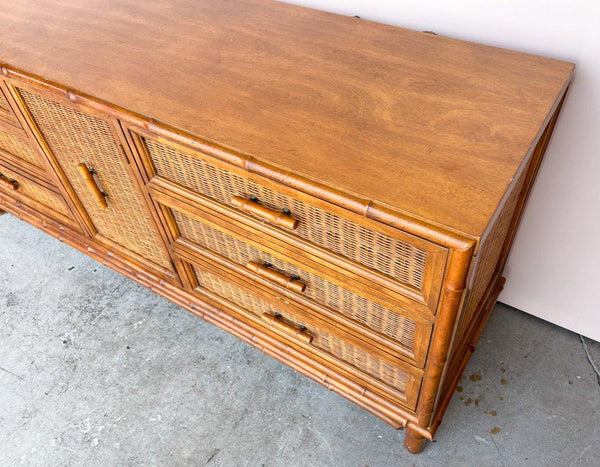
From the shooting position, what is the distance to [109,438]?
118 centimetres

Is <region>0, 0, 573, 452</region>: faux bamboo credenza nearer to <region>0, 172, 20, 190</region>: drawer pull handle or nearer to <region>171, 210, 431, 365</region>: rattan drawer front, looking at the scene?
<region>171, 210, 431, 365</region>: rattan drawer front

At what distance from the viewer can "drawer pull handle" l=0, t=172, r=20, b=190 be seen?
4.67 feet

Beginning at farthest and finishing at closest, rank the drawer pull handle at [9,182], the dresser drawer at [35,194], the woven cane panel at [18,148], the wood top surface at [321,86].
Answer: the drawer pull handle at [9,182], the dresser drawer at [35,194], the woven cane panel at [18,148], the wood top surface at [321,86]

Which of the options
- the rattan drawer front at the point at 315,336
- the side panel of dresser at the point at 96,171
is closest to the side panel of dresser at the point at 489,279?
the rattan drawer front at the point at 315,336

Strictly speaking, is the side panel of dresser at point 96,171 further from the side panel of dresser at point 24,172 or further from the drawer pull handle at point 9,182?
the drawer pull handle at point 9,182

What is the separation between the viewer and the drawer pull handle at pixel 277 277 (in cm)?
92

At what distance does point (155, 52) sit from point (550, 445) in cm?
117

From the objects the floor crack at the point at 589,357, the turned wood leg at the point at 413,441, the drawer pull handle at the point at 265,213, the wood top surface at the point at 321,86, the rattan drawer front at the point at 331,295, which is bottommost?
the floor crack at the point at 589,357

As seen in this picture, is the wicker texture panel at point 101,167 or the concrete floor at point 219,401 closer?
the wicker texture panel at point 101,167

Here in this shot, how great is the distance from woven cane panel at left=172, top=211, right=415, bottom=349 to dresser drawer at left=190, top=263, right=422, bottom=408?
2.2 inches

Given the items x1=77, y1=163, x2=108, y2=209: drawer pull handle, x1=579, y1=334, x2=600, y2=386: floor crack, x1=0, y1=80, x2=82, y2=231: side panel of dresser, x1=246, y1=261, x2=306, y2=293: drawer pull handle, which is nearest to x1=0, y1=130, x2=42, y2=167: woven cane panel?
x1=0, y1=80, x2=82, y2=231: side panel of dresser

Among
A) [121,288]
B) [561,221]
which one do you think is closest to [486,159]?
[561,221]

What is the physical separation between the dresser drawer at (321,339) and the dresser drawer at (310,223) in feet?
0.68

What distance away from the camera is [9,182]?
143 cm
